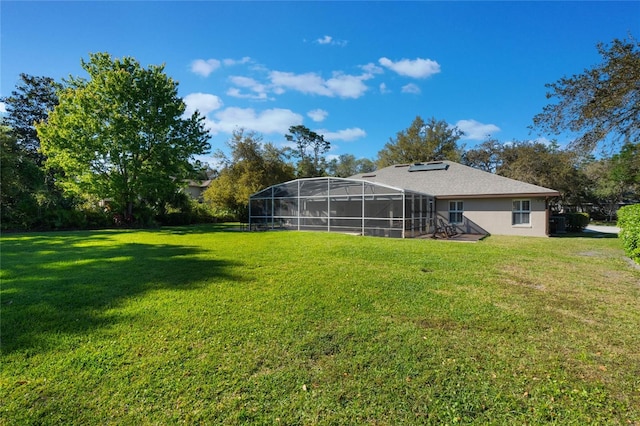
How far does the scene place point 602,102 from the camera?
9.57 meters

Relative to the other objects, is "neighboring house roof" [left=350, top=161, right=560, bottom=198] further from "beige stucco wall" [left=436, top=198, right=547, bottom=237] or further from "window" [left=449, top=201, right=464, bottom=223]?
"window" [left=449, top=201, right=464, bottom=223]

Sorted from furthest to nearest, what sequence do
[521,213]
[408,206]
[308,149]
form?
[308,149] < [521,213] < [408,206]

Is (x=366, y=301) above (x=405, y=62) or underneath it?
underneath

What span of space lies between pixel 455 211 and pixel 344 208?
6.95 metres

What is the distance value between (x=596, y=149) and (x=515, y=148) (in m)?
22.1

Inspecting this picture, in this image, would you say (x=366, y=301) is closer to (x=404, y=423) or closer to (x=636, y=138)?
(x=404, y=423)

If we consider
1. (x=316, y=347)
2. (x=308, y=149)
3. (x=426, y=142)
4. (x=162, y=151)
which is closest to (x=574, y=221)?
(x=426, y=142)

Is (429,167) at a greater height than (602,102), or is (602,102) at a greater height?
(602,102)

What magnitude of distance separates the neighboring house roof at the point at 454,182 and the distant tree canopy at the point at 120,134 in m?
13.9

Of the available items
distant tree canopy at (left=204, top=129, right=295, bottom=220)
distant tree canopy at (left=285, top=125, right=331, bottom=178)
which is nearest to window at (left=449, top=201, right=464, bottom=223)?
distant tree canopy at (left=204, top=129, right=295, bottom=220)

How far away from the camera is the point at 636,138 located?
10.5m

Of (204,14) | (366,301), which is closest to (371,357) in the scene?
(366,301)

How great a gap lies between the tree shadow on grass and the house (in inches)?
325

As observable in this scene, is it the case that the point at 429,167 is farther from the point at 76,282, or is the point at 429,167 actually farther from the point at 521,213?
the point at 76,282
